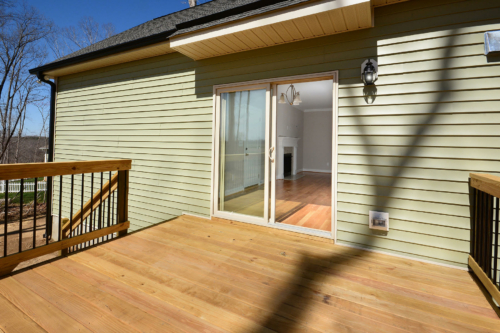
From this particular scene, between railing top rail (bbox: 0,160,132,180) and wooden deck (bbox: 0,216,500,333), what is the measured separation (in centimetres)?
77

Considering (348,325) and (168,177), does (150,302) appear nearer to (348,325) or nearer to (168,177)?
(348,325)

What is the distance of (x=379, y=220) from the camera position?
2396mm

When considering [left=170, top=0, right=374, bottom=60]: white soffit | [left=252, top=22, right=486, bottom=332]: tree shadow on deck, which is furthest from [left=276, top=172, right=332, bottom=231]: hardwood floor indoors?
[left=170, top=0, right=374, bottom=60]: white soffit

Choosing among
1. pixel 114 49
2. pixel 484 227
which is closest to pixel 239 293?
pixel 484 227

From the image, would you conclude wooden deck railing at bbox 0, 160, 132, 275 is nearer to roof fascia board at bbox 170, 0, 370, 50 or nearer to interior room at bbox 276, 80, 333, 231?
roof fascia board at bbox 170, 0, 370, 50

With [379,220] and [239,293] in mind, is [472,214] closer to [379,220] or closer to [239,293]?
[379,220]

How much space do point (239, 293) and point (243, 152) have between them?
194cm

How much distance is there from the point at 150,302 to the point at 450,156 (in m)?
2.73

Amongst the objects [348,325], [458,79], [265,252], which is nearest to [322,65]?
[458,79]

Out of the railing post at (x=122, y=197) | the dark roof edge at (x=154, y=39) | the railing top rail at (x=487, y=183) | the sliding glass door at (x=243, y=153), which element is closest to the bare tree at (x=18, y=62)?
the dark roof edge at (x=154, y=39)

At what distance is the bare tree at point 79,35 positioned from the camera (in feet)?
35.4

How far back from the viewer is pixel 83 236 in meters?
2.38

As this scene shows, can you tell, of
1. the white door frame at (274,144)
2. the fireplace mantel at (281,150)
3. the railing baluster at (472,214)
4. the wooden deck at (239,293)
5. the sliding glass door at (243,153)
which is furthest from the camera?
the fireplace mantel at (281,150)

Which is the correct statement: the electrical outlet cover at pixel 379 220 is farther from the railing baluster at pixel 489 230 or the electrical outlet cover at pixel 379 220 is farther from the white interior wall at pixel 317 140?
the white interior wall at pixel 317 140
